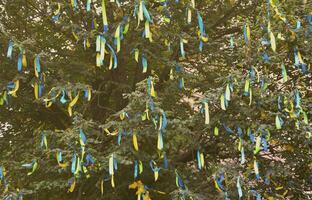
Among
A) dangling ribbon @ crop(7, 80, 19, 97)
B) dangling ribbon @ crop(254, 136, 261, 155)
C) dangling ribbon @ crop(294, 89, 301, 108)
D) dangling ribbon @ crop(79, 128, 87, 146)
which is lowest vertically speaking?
dangling ribbon @ crop(254, 136, 261, 155)

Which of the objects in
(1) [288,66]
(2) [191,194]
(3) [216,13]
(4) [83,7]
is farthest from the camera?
(3) [216,13]

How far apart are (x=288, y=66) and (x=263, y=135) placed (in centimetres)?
83

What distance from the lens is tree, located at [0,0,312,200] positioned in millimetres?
3262

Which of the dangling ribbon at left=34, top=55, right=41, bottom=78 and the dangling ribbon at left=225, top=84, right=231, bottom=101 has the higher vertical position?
the dangling ribbon at left=34, top=55, right=41, bottom=78

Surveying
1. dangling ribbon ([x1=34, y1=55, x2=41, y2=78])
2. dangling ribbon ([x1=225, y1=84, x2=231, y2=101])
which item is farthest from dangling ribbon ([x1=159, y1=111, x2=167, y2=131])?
dangling ribbon ([x1=34, y1=55, x2=41, y2=78])

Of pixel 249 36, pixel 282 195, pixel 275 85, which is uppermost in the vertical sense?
pixel 249 36

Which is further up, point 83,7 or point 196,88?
point 83,7

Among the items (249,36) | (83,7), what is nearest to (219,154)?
(249,36)

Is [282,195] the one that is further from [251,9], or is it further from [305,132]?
[251,9]

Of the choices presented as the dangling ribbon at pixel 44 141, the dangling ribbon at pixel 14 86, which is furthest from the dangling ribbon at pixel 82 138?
the dangling ribbon at pixel 14 86

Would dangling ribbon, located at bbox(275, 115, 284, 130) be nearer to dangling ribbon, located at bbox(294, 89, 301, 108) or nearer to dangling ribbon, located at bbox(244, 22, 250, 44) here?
dangling ribbon, located at bbox(294, 89, 301, 108)

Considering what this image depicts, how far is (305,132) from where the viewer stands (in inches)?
125

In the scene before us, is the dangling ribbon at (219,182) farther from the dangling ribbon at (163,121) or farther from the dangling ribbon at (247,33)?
the dangling ribbon at (247,33)

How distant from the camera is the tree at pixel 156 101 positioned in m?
3.26
